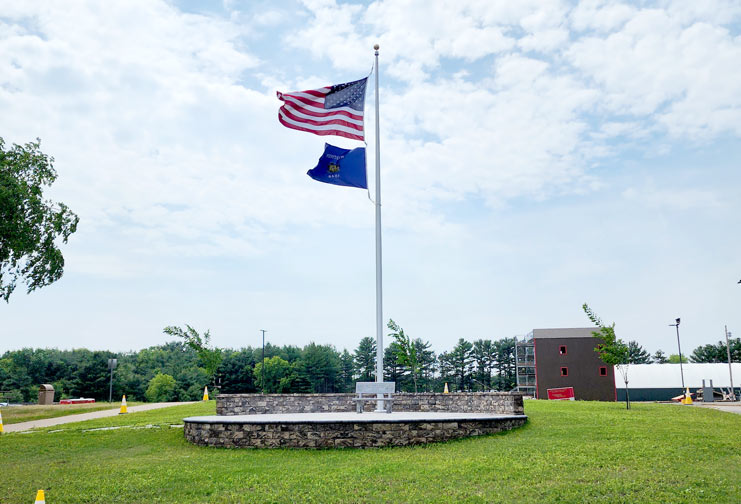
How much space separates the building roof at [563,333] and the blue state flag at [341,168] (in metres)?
38.2

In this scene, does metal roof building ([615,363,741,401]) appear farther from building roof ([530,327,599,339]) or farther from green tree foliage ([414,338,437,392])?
green tree foliage ([414,338,437,392])

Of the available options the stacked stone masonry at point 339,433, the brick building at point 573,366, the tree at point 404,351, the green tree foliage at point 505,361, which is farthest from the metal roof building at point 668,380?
the stacked stone masonry at point 339,433

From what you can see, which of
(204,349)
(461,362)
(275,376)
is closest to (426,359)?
(461,362)

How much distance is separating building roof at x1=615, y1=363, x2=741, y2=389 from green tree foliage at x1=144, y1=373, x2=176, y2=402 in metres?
50.3

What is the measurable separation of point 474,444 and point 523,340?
46931 mm

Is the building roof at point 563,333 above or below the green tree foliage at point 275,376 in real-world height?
above

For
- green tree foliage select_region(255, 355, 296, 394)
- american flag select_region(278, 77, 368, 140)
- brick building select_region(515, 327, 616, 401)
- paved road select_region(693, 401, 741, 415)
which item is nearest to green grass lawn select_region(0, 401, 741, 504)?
american flag select_region(278, 77, 368, 140)

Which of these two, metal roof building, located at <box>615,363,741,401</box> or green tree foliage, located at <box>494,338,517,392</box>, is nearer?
metal roof building, located at <box>615,363,741,401</box>

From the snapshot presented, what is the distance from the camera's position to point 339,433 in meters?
12.9

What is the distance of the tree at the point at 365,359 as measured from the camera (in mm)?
80000

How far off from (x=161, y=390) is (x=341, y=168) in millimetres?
62523

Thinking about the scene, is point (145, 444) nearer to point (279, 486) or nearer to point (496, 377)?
point (279, 486)

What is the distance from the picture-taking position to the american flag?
16250 millimetres

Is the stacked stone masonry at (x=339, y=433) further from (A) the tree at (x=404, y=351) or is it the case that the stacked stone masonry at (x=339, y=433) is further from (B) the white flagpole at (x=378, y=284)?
(A) the tree at (x=404, y=351)
